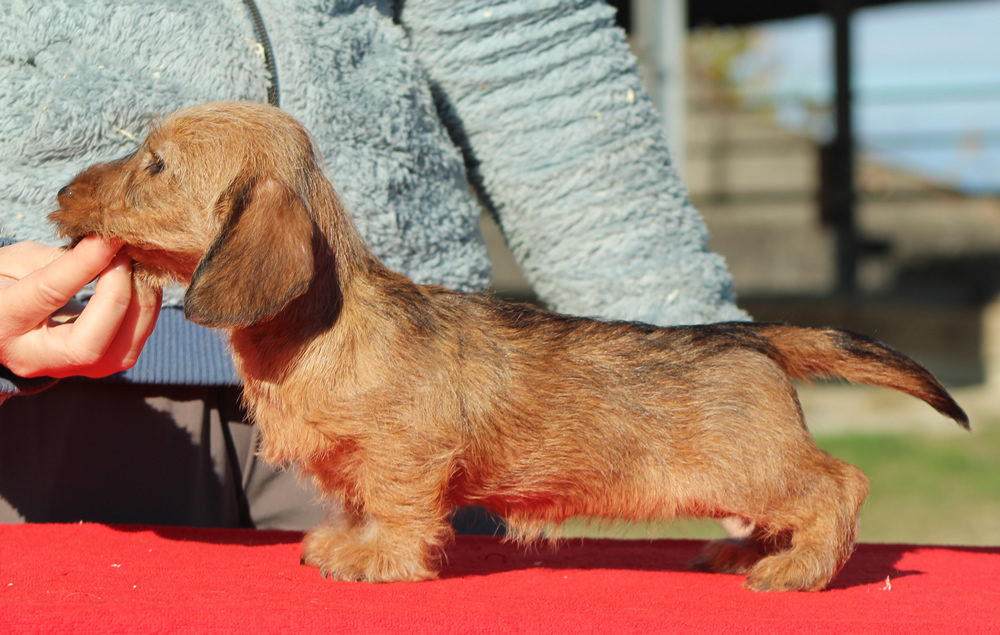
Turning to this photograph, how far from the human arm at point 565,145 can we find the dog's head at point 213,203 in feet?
2.73

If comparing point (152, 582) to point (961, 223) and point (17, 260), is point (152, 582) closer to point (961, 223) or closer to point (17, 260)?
point (17, 260)

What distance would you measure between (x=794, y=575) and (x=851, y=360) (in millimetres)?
523

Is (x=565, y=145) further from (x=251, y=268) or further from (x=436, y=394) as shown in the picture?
(x=251, y=268)

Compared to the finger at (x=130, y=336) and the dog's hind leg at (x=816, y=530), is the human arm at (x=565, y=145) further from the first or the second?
the finger at (x=130, y=336)

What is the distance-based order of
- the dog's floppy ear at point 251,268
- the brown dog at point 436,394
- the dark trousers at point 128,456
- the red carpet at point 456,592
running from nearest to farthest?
the red carpet at point 456,592, the dog's floppy ear at point 251,268, the brown dog at point 436,394, the dark trousers at point 128,456

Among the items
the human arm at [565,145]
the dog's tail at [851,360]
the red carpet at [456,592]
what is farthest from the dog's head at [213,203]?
the dog's tail at [851,360]

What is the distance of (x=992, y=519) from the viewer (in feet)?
26.3

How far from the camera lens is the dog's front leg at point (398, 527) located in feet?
6.63

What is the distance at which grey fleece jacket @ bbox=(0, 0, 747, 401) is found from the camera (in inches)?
94.4

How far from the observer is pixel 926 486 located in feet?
30.2

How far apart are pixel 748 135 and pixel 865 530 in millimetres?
9551

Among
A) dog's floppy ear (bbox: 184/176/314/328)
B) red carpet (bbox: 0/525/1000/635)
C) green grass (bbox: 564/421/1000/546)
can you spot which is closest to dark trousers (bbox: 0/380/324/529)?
red carpet (bbox: 0/525/1000/635)

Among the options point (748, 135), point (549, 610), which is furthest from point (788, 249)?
point (549, 610)

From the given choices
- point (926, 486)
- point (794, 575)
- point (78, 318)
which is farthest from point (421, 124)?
point (926, 486)
